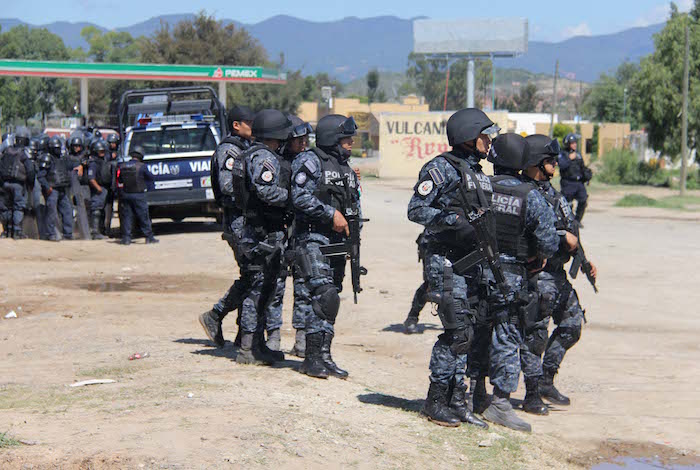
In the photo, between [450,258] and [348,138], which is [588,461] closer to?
[450,258]

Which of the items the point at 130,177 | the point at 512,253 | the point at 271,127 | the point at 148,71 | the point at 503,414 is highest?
the point at 148,71

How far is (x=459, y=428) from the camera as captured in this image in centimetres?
584

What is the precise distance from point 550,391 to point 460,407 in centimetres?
132

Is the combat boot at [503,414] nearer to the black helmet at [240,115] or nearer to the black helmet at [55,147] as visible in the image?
the black helmet at [240,115]

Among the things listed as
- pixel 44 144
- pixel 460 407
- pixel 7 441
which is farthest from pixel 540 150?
pixel 44 144

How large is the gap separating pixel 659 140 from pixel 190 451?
3309 centimetres

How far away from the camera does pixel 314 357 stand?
6699 mm

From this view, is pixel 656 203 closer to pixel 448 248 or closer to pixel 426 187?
pixel 448 248

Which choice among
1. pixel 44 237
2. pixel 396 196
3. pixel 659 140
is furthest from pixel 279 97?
pixel 44 237

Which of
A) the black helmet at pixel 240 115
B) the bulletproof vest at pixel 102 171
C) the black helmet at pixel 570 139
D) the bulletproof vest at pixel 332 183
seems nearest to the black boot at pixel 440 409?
the bulletproof vest at pixel 332 183

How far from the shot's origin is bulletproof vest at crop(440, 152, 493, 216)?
5.62 m

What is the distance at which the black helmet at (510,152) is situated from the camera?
239 inches

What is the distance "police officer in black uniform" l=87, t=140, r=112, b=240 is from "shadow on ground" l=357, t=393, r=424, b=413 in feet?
36.2

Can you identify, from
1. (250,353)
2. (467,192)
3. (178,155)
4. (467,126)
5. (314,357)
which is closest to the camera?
(467,192)
